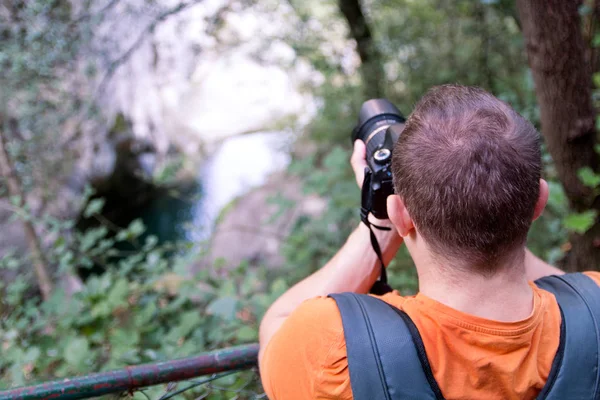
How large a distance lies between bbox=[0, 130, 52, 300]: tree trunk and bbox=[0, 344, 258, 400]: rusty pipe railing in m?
2.48

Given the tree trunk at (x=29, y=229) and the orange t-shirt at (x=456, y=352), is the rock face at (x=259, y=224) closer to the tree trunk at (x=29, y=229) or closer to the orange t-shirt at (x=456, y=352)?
the tree trunk at (x=29, y=229)

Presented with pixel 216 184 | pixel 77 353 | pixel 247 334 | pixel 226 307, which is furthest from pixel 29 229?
pixel 216 184

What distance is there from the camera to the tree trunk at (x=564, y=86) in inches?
62.5

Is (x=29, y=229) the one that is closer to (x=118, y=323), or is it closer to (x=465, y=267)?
(x=118, y=323)

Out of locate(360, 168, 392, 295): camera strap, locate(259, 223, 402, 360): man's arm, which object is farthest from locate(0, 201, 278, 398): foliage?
Result: locate(360, 168, 392, 295): camera strap

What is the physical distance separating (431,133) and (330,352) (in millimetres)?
380

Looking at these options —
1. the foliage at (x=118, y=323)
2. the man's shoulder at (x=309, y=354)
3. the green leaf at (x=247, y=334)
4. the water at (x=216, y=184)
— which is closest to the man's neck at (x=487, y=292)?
the man's shoulder at (x=309, y=354)

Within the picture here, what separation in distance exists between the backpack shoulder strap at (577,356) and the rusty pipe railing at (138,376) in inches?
25.7

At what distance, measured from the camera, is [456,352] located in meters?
0.74

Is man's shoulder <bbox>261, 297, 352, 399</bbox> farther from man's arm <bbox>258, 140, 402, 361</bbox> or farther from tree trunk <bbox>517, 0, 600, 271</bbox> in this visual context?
tree trunk <bbox>517, 0, 600, 271</bbox>

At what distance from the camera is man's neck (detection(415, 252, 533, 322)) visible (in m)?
0.77

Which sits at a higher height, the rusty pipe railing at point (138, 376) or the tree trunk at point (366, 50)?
the tree trunk at point (366, 50)

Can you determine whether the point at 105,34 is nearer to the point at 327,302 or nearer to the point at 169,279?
the point at 169,279

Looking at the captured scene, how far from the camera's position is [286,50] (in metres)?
5.93
